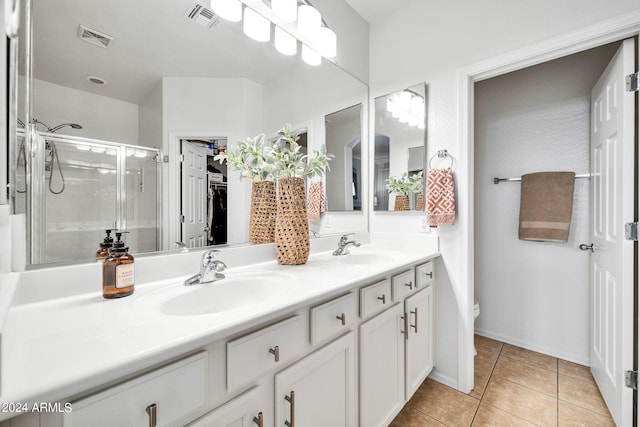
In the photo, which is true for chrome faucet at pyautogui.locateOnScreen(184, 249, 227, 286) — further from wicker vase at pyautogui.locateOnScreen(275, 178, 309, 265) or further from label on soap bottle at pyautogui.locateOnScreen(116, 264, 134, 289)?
wicker vase at pyautogui.locateOnScreen(275, 178, 309, 265)

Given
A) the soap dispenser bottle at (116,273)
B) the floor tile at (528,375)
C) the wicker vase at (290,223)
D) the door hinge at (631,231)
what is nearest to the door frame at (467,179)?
the floor tile at (528,375)

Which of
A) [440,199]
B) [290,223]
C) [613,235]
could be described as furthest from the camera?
[440,199]

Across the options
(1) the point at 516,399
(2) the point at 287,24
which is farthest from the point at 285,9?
(1) the point at 516,399

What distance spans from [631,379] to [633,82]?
4.43 feet

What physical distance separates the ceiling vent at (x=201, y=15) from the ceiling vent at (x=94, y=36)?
35 cm

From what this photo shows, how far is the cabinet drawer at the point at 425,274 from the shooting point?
1.61 meters

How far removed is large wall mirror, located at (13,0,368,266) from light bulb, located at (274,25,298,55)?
89 mm

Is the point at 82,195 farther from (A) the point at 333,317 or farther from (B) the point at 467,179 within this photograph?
(B) the point at 467,179

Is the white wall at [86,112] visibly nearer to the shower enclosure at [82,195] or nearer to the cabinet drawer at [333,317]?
the shower enclosure at [82,195]

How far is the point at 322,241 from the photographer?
179 cm

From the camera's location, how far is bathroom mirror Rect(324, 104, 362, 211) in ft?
6.53

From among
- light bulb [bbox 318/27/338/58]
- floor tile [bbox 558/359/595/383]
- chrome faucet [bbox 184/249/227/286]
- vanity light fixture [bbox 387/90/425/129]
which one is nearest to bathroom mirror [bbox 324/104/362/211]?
vanity light fixture [bbox 387/90/425/129]

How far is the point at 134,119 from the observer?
1071 millimetres

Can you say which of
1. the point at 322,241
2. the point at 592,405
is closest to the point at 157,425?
the point at 322,241
